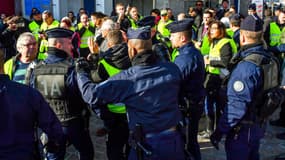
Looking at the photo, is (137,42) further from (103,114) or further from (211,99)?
(211,99)

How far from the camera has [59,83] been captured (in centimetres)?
372

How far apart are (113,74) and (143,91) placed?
101 cm

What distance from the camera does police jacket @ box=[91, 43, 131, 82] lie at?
405 centimetres

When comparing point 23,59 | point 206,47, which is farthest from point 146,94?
point 206,47

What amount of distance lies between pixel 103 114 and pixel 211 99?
2481mm

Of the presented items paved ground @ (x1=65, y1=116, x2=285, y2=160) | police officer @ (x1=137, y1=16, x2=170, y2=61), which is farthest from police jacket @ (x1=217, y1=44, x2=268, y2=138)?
paved ground @ (x1=65, y1=116, x2=285, y2=160)

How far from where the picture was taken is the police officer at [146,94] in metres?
3.12

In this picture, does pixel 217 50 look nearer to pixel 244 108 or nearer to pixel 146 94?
pixel 244 108

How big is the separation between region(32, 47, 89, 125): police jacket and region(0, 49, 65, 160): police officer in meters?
0.75

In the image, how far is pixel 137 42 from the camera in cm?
324

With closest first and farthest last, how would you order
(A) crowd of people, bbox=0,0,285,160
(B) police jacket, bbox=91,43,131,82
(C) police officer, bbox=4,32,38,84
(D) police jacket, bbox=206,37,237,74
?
1. (A) crowd of people, bbox=0,0,285,160
2. (B) police jacket, bbox=91,43,131,82
3. (C) police officer, bbox=4,32,38,84
4. (D) police jacket, bbox=206,37,237,74

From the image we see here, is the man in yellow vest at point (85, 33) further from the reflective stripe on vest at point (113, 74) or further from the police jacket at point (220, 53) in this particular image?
the reflective stripe on vest at point (113, 74)

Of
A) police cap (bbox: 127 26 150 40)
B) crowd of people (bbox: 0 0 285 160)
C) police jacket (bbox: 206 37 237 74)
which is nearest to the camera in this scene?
crowd of people (bbox: 0 0 285 160)

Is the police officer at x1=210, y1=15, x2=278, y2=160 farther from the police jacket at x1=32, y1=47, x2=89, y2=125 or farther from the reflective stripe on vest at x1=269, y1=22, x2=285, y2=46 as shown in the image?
the reflective stripe on vest at x1=269, y1=22, x2=285, y2=46
